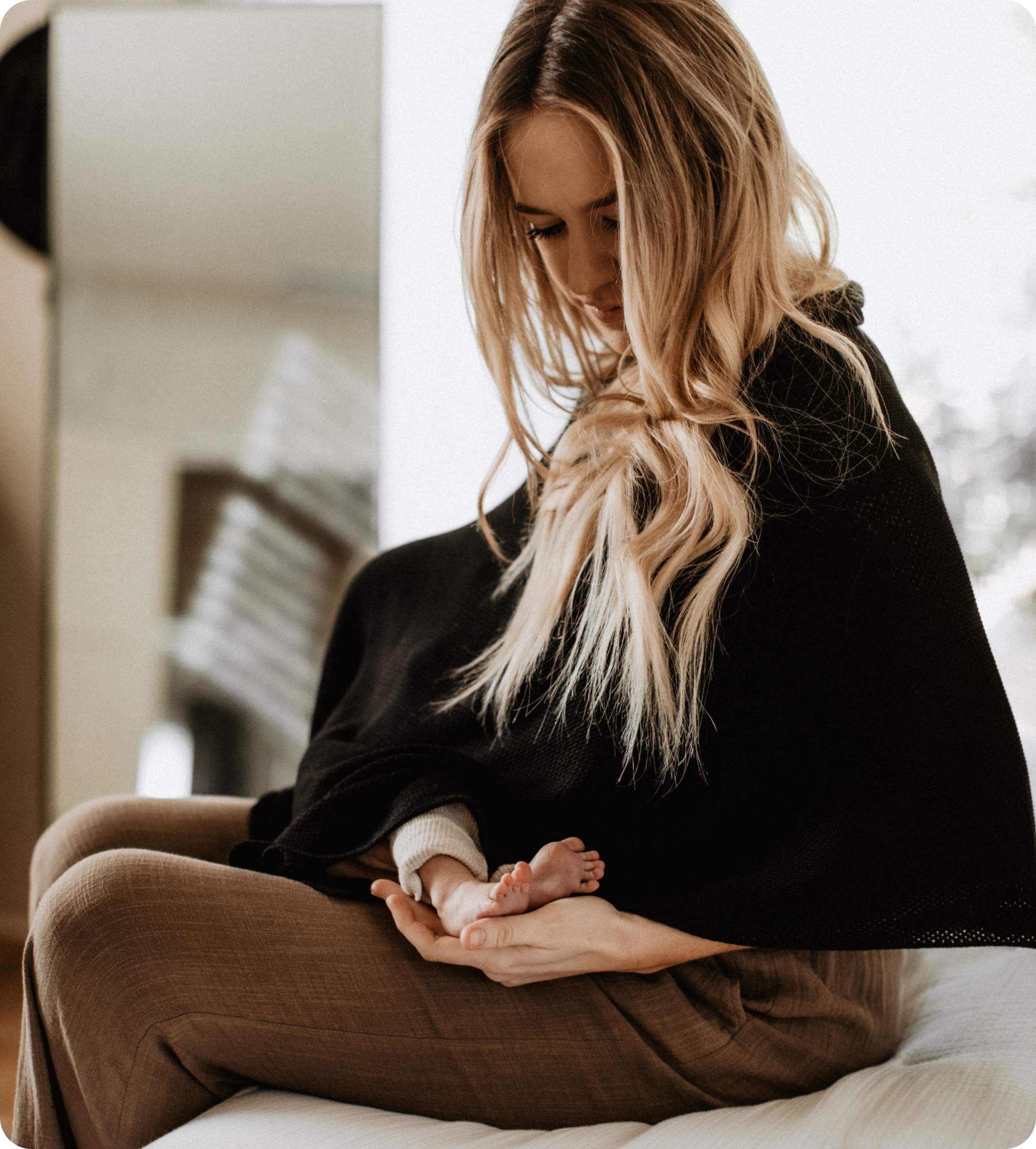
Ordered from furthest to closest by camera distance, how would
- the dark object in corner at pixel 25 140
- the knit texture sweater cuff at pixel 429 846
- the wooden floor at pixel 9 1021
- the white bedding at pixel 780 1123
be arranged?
Answer: 1. the dark object in corner at pixel 25 140
2. the wooden floor at pixel 9 1021
3. the knit texture sweater cuff at pixel 429 846
4. the white bedding at pixel 780 1123

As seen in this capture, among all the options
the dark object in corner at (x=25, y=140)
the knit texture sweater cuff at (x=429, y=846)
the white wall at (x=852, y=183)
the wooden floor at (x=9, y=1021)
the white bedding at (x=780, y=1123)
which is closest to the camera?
the white bedding at (x=780, y=1123)

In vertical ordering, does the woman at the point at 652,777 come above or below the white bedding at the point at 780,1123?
above

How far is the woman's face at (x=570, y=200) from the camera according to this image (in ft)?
2.85

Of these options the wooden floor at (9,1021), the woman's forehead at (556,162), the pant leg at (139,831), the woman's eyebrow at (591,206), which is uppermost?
the woman's forehead at (556,162)

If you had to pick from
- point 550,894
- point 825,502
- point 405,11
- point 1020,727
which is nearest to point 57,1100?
point 550,894

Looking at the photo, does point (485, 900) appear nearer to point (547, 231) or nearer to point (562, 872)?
point (562, 872)

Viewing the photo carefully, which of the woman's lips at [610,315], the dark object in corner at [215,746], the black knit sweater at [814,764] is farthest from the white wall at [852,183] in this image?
the black knit sweater at [814,764]

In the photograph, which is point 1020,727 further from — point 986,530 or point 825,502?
point 986,530

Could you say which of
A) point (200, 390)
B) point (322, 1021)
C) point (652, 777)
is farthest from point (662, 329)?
point (200, 390)

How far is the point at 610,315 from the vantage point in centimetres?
99

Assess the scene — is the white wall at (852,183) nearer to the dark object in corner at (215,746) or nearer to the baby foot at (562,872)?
the dark object in corner at (215,746)

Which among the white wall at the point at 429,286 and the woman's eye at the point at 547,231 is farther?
the white wall at the point at 429,286

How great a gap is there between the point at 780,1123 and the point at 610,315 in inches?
27.9

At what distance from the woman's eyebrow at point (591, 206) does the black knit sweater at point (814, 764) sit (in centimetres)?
19
